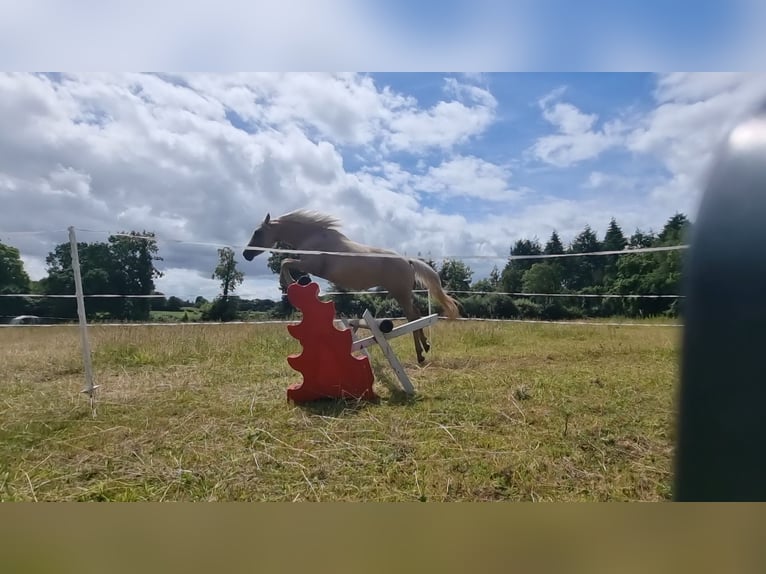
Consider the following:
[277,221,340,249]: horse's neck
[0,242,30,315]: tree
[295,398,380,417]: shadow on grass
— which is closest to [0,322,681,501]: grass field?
[295,398,380,417]: shadow on grass

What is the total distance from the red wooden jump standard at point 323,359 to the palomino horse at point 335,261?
169 cm

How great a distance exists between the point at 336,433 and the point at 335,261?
267 cm

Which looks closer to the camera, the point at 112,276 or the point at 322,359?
the point at 322,359

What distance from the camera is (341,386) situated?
338 centimetres

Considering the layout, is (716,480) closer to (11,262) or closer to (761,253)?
(761,253)

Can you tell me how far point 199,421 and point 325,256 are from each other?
8.27ft

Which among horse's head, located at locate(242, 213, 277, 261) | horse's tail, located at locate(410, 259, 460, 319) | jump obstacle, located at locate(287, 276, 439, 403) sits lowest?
jump obstacle, located at locate(287, 276, 439, 403)

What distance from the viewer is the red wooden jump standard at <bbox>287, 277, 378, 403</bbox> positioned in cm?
336

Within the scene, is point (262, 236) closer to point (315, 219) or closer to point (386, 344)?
point (315, 219)

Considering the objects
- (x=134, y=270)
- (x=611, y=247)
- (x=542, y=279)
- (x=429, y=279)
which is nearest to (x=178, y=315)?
(x=134, y=270)

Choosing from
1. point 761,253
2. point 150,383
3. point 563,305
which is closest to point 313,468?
point 761,253

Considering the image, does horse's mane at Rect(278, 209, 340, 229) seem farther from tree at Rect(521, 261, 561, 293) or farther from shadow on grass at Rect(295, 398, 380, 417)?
tree at Rect(521, 261, 561, 293)

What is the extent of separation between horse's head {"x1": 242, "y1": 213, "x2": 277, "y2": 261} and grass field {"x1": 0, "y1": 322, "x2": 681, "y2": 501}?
1245 millimetres

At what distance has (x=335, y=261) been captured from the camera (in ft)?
16.6
